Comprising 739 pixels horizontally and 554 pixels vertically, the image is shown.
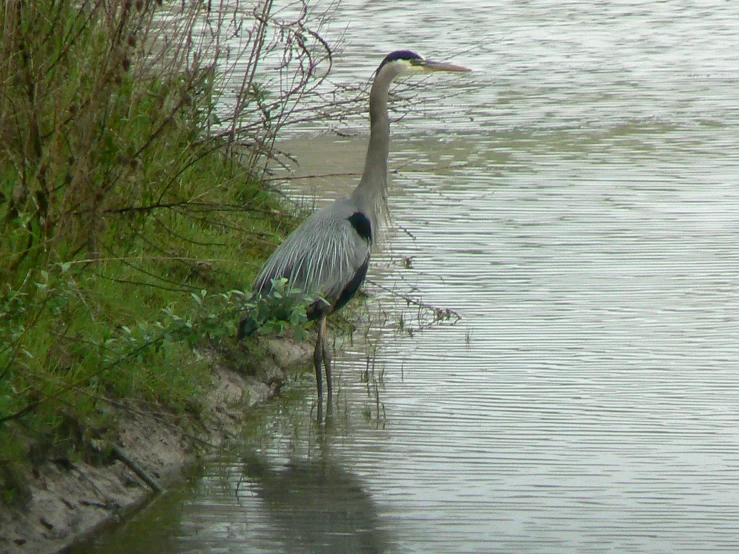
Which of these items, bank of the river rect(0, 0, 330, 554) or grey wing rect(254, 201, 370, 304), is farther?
grey wing rect(254, 201, 370, 304)

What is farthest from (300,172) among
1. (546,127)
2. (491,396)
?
(491,396)

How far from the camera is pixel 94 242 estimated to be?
250 inches

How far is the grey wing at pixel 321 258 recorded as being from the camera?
6852 mm

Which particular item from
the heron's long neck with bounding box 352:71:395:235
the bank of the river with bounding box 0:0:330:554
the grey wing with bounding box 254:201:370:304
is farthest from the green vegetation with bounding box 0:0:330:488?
the heron's long neck with bounding box 352:71:395:235

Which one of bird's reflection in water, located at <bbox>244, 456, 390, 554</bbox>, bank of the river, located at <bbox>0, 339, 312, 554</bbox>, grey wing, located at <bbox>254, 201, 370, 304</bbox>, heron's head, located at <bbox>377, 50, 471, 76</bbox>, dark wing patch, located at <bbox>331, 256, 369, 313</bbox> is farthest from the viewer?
heron's head, located at <bbox>377, 50, 471, 76</bbox>

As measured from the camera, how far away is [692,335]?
24.5ft

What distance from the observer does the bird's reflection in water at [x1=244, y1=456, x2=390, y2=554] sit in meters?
5.18

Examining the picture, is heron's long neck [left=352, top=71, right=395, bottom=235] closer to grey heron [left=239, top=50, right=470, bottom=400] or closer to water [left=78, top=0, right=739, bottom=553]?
grey heron [left=239, top=50, right=470, bottom=400]

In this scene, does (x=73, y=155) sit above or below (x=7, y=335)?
above

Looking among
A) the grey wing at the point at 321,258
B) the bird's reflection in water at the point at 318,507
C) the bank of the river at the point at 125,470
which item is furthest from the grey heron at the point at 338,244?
the bird's reflection in water at the point at 318,507

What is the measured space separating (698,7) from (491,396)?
51.7 ft

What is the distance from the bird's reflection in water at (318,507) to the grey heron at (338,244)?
0.83m

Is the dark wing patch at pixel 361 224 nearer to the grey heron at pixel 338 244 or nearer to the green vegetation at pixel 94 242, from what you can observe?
the grey heron at pixel 338 244

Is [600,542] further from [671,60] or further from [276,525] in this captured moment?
[671,60]
